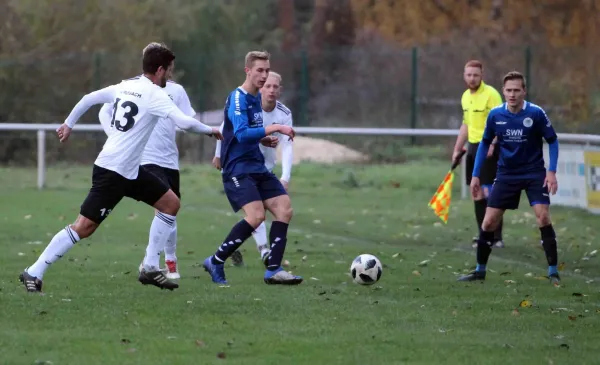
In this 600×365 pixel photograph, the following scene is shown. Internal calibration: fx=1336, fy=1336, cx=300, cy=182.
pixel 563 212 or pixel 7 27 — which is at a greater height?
pixel 7 27

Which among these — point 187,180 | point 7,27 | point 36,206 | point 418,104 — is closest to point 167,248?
point 36,206

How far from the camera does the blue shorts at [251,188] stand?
10.9m

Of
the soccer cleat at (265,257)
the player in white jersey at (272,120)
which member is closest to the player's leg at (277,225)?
the soccer cleat at (265,257)

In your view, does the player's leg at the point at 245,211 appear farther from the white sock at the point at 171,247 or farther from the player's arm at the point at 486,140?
the player's arm at the point at 486,140

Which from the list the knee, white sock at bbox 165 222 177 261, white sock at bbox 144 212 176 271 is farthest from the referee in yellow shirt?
the knee

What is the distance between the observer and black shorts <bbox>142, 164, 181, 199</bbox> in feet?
37.2

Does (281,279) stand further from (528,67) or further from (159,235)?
(528,67)

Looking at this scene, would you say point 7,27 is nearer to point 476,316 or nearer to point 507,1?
point 507,1

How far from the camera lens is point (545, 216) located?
11.7 meters

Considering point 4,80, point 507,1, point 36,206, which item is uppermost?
point 507,1

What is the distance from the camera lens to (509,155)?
38.4ft

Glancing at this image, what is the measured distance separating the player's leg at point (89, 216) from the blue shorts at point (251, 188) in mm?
1247

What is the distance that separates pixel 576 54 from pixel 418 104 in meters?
3.60

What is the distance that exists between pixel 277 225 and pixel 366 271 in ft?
2.70
